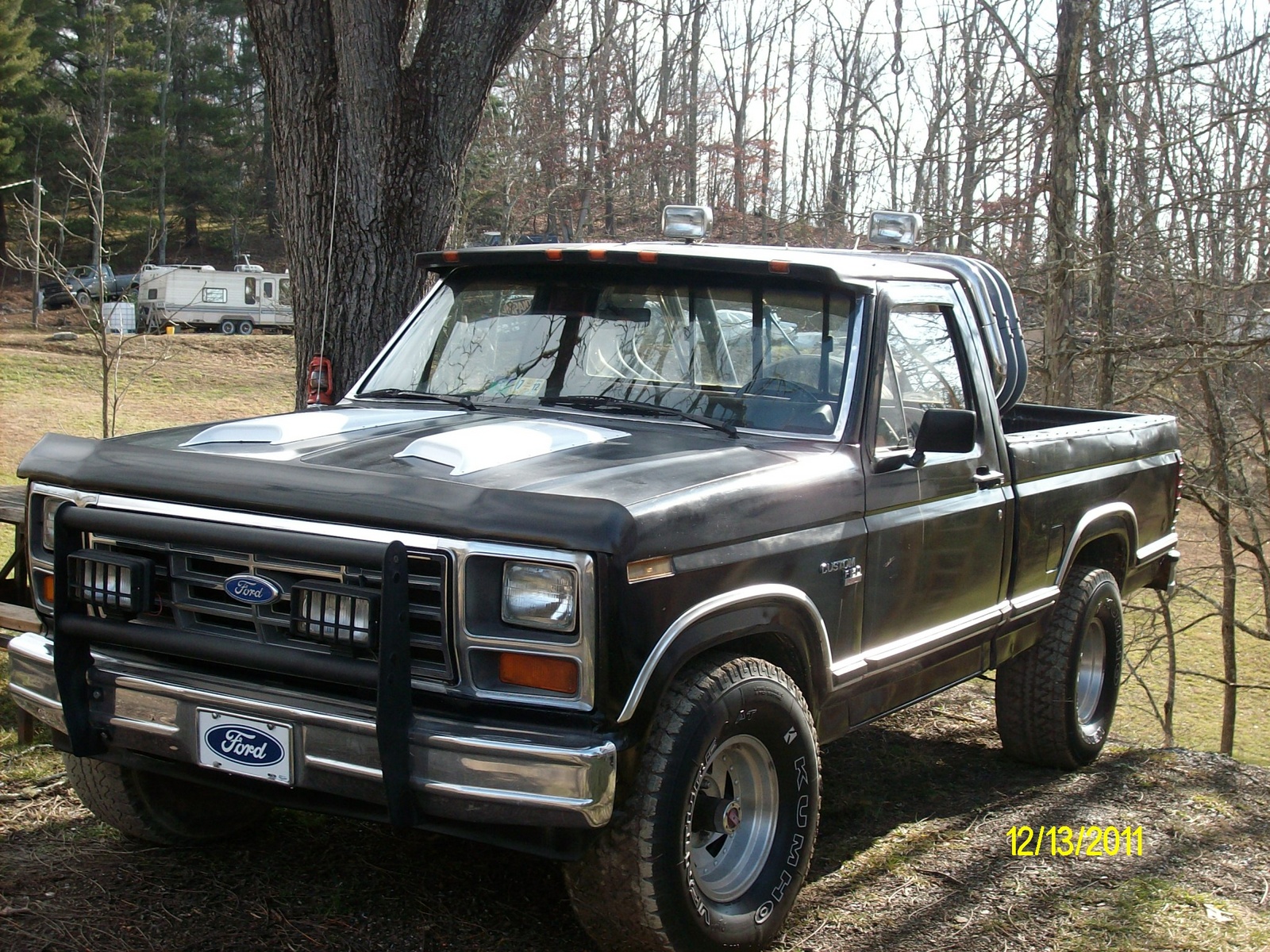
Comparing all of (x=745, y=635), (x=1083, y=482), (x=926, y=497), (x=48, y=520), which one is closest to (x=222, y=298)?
(x=1083, y=482)

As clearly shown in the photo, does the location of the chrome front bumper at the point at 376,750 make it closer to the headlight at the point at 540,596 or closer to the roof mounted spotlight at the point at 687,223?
the headlight at the point at 540,596

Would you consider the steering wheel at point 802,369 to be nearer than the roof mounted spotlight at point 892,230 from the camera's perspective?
Yes

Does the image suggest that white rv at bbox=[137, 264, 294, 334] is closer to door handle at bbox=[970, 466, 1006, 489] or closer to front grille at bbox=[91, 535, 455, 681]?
door handle at bbox=[970, 466, 1006, 489]

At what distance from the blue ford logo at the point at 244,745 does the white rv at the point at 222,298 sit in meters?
37.2

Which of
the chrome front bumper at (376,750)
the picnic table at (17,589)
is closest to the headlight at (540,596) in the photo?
the chrome front bumper at (376,750)

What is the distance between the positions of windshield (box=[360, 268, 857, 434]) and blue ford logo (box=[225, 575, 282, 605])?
1427 millimetres

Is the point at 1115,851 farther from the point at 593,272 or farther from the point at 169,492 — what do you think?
the point at 169,492

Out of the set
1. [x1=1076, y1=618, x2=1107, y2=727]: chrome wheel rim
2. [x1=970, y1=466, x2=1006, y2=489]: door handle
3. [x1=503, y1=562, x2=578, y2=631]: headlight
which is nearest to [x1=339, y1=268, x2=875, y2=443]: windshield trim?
[x1=970, y1=466, x2=1006, y2=489]: door handle

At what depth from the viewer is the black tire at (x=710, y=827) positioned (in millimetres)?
3088

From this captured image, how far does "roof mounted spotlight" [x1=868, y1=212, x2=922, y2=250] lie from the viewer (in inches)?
223

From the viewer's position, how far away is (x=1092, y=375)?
14094 millimetres

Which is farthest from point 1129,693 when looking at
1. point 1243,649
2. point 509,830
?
point 509,830

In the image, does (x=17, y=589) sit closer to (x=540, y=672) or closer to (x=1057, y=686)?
(x=540, y=672)
